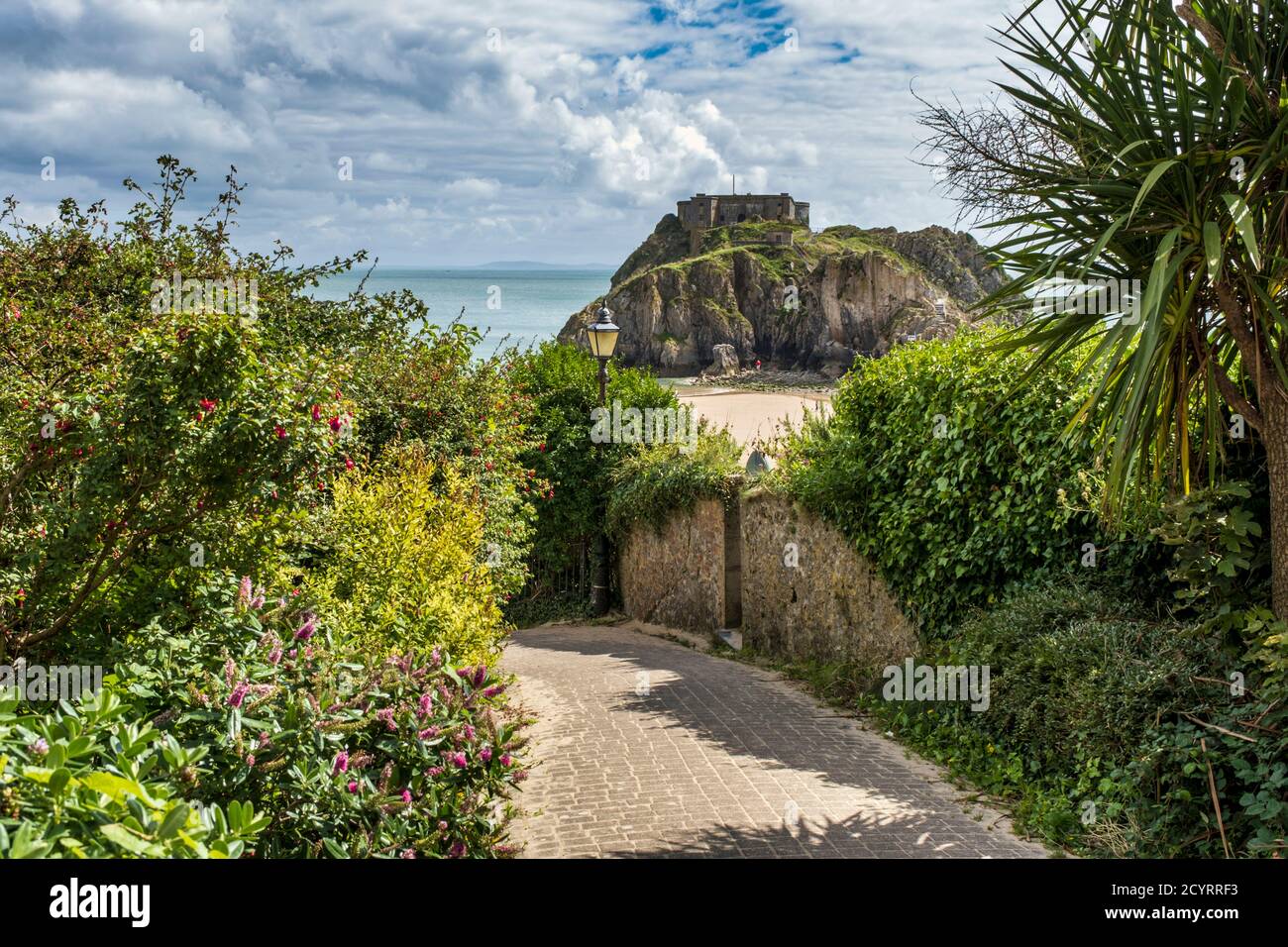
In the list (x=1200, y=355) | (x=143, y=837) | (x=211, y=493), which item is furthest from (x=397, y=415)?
(x=143, y=837)

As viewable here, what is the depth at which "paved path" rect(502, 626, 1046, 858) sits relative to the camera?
6.02 m

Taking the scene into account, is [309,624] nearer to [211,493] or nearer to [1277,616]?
[211,493]

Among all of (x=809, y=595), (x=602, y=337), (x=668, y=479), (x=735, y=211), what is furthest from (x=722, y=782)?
(x=735, y=211)

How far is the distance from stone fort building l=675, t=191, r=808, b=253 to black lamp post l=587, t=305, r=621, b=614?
110m

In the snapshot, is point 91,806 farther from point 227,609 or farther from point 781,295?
point 781,295

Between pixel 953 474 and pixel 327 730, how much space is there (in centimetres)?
689

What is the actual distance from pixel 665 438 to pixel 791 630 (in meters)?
5.60

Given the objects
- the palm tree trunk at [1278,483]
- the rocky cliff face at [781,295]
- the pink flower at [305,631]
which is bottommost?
the pink flower at [305,631]

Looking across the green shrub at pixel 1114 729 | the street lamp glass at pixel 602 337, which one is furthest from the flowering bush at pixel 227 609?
the street lamp glass at pixel 602 337

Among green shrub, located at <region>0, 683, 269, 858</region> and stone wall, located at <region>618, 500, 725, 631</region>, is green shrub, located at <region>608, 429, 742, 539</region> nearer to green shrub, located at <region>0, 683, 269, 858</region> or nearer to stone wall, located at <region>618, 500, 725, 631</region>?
stone wall, located at <region>618, 500, 725, 631</region>

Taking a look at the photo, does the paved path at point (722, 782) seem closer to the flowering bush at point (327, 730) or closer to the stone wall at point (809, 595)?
the stone wall at point (809, 595)

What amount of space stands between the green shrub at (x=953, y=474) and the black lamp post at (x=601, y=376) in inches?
194

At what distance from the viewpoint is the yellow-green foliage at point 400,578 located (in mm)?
6180

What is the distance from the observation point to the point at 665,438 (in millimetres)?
17266
